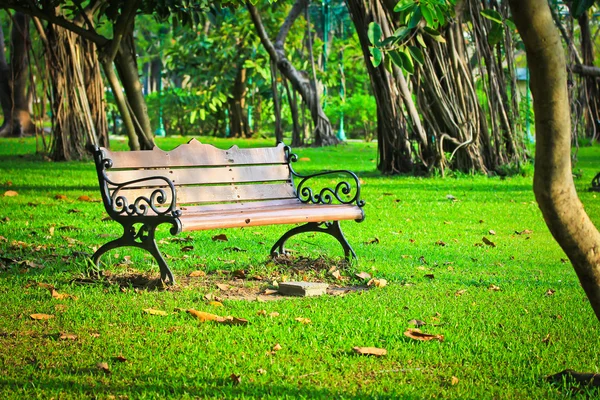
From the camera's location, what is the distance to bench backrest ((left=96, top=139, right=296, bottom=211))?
586 cm

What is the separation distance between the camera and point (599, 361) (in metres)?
3.96

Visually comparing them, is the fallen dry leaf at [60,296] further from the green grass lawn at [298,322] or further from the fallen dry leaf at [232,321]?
the fallen dry leaf at [232,321]

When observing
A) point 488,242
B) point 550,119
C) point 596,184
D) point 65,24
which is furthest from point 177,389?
point 596,184

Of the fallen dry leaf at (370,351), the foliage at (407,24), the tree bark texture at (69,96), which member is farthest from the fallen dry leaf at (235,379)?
the tree bark texture at (69,96)

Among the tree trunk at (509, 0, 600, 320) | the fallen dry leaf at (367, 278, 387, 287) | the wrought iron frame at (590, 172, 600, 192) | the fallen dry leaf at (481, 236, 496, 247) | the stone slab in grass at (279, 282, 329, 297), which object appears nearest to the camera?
the tree trunk at (509, 0, 600, 320)

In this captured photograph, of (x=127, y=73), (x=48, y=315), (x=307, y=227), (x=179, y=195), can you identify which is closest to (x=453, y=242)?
(x=307, y=227)

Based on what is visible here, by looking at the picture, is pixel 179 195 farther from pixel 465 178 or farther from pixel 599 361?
pixel 465 178

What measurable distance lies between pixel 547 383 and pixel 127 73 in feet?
27.4

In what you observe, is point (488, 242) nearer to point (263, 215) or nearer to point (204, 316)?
point (263, 215)

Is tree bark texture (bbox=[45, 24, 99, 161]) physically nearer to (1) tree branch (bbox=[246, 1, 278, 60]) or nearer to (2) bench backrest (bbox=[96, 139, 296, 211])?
(1) tree branch (bbox=[246, 1, 278, 60])

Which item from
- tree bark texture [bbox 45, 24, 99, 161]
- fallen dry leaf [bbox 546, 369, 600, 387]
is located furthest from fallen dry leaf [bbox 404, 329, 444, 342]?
tree bark texture [bbox 45, 24, 99, 161]

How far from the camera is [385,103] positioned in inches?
520

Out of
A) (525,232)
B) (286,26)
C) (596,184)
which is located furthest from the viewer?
(286,26)

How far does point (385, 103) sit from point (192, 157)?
24.0 feet
